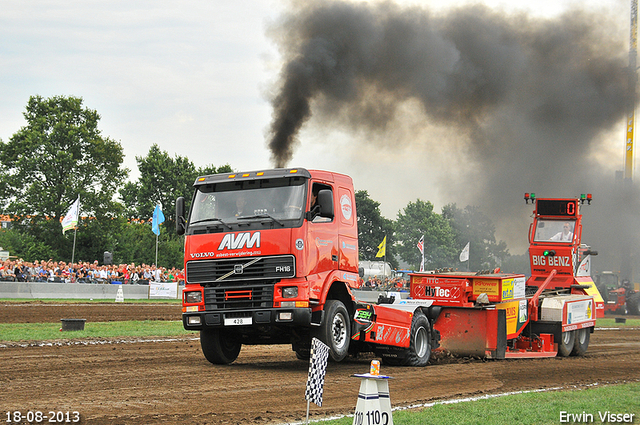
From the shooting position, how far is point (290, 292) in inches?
420

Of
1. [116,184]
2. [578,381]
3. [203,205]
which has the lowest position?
[578,381]

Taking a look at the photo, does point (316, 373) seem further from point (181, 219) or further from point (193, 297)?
point (181, 219)

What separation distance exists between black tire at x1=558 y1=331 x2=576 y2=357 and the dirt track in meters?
0.42

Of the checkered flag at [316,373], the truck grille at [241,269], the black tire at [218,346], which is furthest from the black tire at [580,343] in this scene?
the checkered flag at [316,373]

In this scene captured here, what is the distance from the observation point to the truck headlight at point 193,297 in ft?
36.7

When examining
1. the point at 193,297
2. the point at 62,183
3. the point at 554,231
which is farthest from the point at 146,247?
the point at 193,297

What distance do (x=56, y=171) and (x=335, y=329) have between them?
49.1 meters

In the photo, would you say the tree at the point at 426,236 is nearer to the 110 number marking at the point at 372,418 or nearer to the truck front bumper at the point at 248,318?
the truck front bumper at the point at 248,318

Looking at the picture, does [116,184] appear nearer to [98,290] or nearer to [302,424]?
A: [98,290]

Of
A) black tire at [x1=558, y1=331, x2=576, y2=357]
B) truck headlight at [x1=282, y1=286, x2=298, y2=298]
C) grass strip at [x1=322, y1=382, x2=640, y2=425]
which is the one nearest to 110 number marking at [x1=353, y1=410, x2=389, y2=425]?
grass strip at [x1=322, y1=382, x2=640, y2=425]

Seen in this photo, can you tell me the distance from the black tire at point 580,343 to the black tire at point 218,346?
28.6 feet

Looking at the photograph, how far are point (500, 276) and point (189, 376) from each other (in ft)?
23.2

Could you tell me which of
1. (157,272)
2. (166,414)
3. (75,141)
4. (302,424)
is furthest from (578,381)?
(75,141)

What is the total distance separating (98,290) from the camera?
33.9 meters
